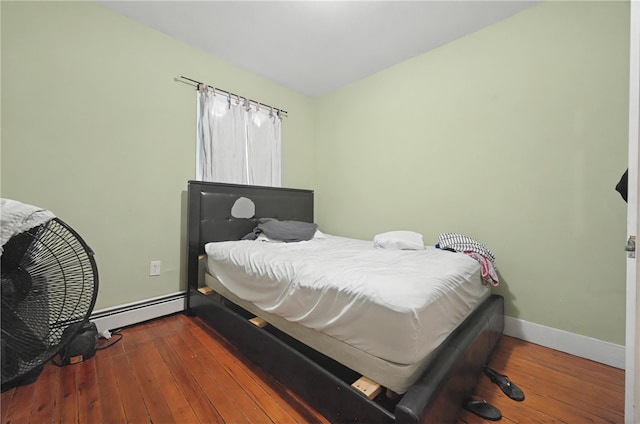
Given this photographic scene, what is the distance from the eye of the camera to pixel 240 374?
1.42 m

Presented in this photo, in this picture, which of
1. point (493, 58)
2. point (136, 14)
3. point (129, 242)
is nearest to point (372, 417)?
point (129, 242)

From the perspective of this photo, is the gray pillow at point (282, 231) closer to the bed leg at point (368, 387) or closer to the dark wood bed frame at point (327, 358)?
the dark wood bed frame at point (327, 358)

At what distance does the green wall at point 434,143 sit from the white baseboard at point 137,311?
8 cm

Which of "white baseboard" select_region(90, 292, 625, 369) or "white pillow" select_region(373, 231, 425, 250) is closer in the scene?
"white baseboard" select_region(90, 292, 625, 369)

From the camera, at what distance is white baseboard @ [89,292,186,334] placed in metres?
1.88

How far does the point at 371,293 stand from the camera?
1008mm

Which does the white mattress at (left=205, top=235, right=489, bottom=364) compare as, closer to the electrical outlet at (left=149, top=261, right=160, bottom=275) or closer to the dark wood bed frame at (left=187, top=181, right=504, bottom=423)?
the dark wood bed frame at (left=187, top=181, right=504, bottom=423)

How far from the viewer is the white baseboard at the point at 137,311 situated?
6.15ft

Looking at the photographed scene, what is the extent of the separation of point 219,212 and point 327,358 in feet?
5.42

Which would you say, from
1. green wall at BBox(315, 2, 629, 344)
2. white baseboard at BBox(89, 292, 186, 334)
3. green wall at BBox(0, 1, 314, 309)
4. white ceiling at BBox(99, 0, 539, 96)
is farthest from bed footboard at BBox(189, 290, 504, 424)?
white ceiling at BBox(99, 0, 539, 96)

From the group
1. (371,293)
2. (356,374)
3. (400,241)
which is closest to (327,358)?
(356,374)

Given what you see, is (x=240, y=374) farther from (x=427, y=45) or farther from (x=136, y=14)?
(x=427, y=45)

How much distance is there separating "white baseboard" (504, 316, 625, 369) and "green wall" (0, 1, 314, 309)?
111 inches

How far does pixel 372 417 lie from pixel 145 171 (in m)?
2.34
